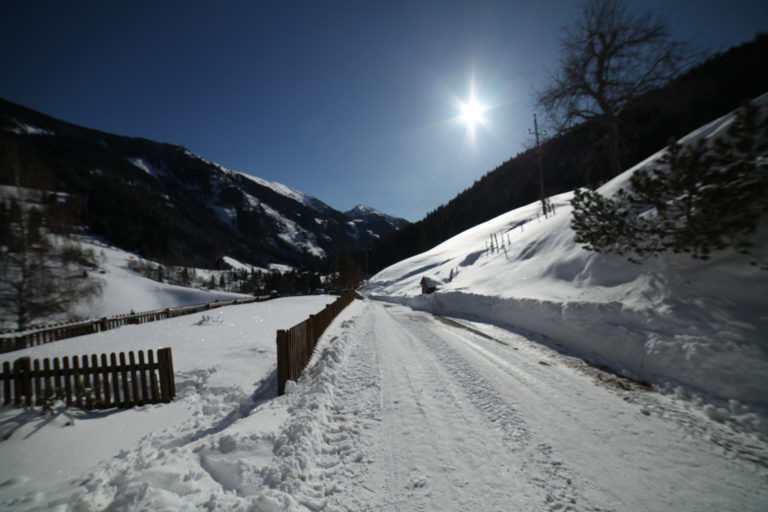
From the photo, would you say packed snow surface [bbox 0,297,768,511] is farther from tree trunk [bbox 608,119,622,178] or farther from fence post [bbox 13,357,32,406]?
tree trunk [bbox 608,119,622,178]

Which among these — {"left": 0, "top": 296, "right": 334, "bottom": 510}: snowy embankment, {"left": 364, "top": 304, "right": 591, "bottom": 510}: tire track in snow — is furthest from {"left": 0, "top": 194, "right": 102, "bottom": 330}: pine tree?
{"left": 364, "top": 304, "right": 591, "bottom": 510}: tire track in snow

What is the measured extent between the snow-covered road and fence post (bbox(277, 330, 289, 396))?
4.00ft

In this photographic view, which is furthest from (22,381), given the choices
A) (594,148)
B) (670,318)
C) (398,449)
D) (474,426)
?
(594,148)

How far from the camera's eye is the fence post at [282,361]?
5566 mm

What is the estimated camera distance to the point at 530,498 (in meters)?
2.64

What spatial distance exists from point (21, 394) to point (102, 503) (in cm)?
442

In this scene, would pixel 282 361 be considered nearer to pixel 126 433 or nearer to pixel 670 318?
pixel 126 433

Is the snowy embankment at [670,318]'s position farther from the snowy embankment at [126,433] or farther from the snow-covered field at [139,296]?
the snow-covered field at [139,296]

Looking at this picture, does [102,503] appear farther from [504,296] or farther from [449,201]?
[449,201]

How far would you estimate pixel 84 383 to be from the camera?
521cm

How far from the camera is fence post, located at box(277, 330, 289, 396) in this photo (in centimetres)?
557

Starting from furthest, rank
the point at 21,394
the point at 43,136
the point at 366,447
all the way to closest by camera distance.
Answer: the point at 43,136 < the point at 21,394 < the point at 366,447

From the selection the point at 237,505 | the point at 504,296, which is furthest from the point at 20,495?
the point at 504,296

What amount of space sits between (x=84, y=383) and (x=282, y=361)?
3726 millimetres
